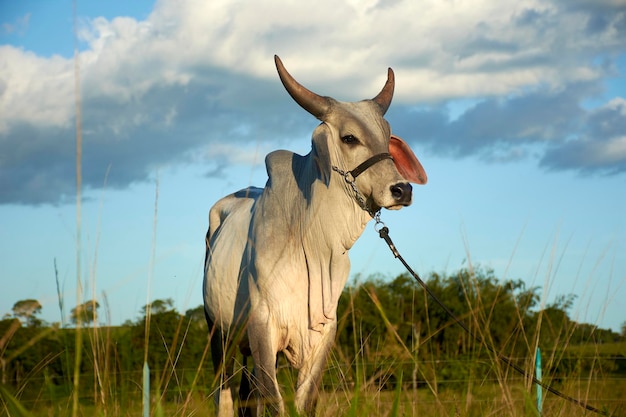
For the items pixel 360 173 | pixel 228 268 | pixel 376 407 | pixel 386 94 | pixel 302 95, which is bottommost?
pixel 376 407

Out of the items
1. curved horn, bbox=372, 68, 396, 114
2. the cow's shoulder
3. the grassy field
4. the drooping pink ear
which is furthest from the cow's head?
the cow's shoulder

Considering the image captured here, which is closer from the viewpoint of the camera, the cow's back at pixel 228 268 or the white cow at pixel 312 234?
the white cow at pixel 312 234

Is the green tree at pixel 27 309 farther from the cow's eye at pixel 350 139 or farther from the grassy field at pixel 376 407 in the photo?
the cow's eye at pixel 350 139

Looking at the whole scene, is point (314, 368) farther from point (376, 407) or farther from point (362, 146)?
point (362, 146)

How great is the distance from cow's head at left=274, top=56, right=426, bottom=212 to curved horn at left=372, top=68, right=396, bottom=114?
0.22m

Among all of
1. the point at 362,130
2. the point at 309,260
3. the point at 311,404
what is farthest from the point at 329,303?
the point at 362,130

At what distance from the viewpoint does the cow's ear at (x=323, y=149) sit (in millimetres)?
4871

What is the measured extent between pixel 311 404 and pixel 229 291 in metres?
1.06

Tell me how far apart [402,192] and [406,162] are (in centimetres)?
58

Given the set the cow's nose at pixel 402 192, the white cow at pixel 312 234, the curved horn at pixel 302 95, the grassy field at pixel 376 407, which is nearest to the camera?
the grassy field at pixel 376 407

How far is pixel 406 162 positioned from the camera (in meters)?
5.09

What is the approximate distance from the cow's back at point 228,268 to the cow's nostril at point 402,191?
4.19 ft

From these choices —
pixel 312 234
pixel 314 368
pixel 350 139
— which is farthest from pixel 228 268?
pixel 350 139

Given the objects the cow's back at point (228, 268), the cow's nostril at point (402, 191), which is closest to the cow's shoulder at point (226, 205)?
the cow's back at point (228, 268)
